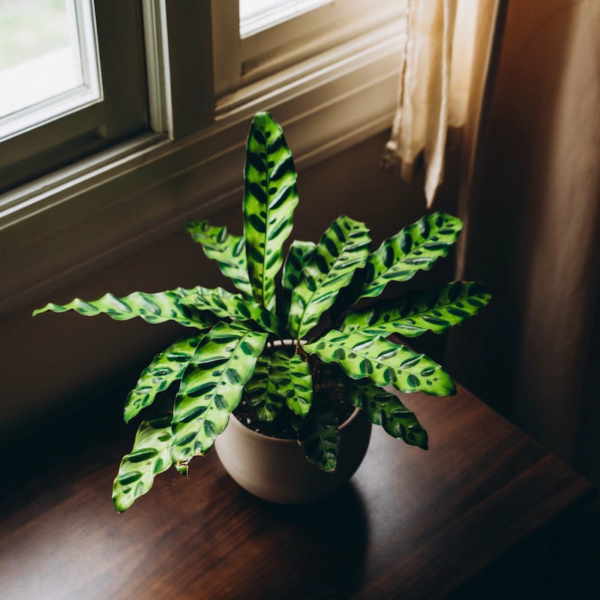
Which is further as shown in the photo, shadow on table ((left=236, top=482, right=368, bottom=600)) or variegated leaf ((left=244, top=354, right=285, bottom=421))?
shadow on table ((left=236, top=482, right=368, bottom=600))

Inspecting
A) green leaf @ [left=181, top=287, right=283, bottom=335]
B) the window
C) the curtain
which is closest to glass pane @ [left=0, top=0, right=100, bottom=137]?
the window

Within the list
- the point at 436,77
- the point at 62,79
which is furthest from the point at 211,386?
the point at 436,77

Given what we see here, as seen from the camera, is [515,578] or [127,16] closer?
[127,16]

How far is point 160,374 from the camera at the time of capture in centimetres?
74

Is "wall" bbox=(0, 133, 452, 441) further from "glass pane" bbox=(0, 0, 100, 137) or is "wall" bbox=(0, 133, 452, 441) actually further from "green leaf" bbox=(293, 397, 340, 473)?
"green leaf" bbox=(293, 397, 340, 473)

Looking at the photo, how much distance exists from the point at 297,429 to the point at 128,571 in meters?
0.26

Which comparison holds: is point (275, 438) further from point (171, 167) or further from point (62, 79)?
point (62, 79)

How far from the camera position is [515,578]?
1130 millimetres

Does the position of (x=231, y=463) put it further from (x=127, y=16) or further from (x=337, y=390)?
(x=127, y=16)

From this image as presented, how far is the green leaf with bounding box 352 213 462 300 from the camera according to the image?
2.60ft

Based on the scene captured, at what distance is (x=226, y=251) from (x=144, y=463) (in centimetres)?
25

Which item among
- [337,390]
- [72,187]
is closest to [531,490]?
[337,390]

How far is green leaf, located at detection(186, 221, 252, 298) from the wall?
0.15 m

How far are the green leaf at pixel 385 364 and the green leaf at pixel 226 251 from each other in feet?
0.44
